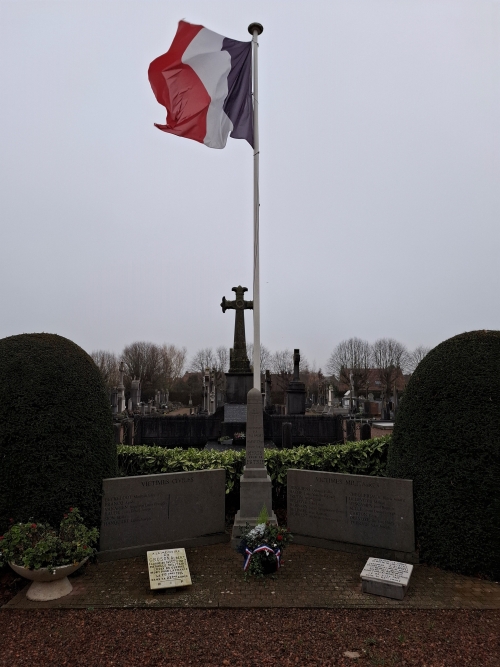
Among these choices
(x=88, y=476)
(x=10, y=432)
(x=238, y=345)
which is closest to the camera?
(x=10, y=432)

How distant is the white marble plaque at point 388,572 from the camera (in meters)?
5.42

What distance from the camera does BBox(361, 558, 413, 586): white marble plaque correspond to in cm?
542

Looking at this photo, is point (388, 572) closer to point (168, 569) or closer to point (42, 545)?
point (168, 569)

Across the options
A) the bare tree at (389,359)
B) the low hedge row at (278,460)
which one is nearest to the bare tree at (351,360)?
the bare tree at (389,359)

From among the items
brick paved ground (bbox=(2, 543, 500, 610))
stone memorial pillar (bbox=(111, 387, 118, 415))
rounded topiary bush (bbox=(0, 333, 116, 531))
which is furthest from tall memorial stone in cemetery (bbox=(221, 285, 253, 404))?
brick paved ground (bbox=(2, 543, 500, 610))

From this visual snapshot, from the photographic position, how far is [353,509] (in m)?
7.06

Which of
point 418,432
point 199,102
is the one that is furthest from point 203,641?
point 199,102

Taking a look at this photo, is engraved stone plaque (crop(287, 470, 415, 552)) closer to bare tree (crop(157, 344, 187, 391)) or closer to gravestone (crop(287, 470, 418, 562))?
gravestone (crop(287, 470, 418, 562))

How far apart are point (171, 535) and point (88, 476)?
1786 mm

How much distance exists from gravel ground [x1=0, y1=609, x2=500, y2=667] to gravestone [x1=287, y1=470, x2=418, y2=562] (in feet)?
5.46

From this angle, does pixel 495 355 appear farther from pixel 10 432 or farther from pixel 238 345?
pixel 238 345

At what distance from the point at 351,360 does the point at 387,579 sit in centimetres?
5900

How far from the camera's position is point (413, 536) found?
661 cm

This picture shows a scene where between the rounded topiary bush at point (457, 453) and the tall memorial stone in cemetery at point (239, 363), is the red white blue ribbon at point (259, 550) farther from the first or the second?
the tall memorial stone in cemetery at point (239, 363)
